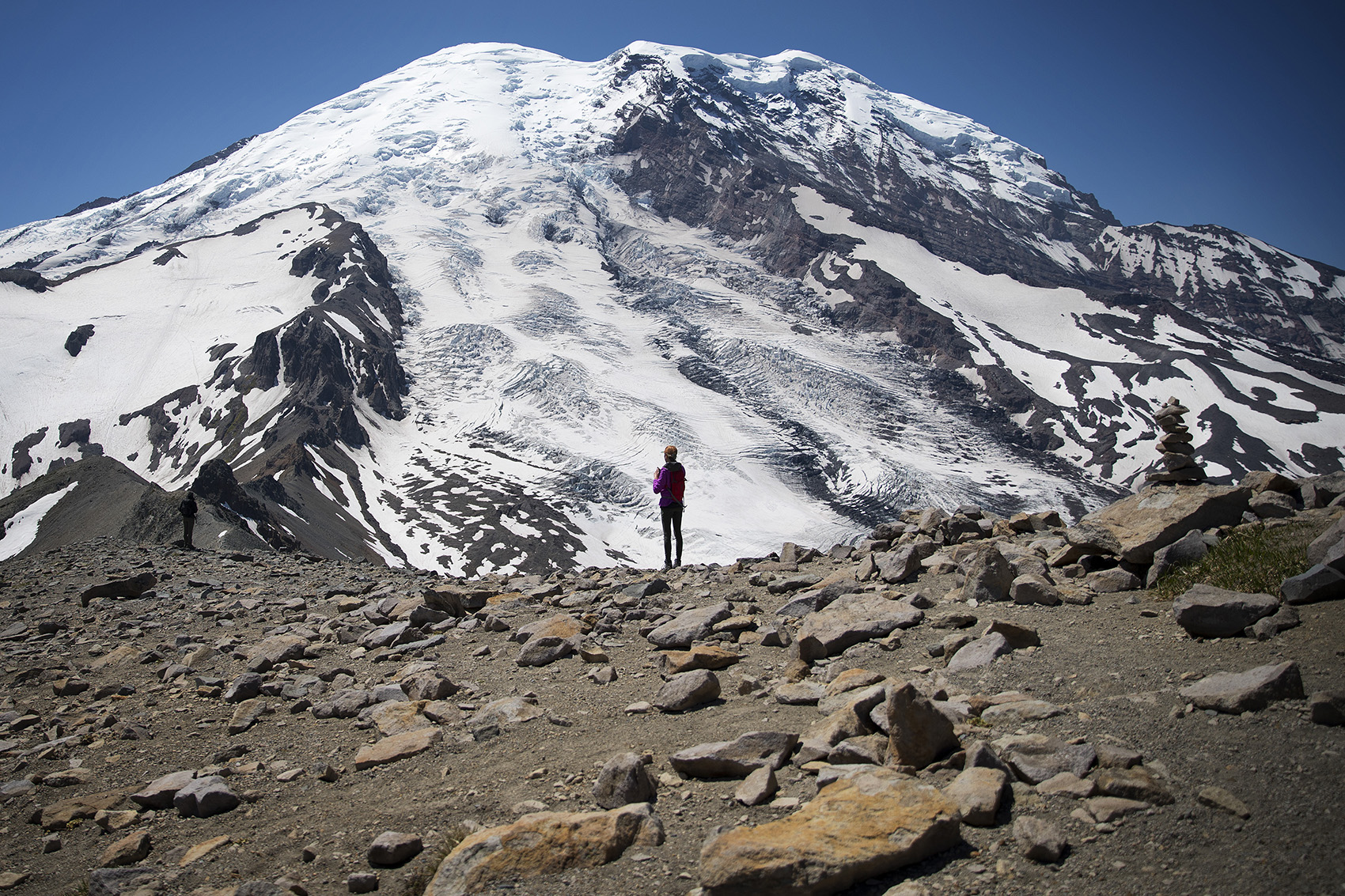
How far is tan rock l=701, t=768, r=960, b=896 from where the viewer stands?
336 cm

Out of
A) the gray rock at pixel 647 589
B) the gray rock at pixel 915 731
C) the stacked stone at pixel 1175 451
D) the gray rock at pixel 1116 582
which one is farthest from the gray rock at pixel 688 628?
→ the stacked stone at pixel 1175 451

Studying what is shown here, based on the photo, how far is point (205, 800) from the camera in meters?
5.32

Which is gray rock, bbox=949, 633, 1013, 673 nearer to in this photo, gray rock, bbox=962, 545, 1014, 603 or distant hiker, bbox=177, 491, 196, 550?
gray rock, bbox=962, 545, 1014, 603

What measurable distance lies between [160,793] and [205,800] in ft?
1.62

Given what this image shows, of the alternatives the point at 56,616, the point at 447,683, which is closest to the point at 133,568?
the point at 56,616

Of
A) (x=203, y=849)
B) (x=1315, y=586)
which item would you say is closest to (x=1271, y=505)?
(x=1315, y=586)

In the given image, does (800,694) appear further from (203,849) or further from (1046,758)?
(203,849)

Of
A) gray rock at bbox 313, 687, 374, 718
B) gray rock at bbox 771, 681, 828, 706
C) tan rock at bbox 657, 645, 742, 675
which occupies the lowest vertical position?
gray rock at bbox 313, 687, 374, 718

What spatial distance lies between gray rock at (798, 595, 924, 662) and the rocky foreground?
0.04m

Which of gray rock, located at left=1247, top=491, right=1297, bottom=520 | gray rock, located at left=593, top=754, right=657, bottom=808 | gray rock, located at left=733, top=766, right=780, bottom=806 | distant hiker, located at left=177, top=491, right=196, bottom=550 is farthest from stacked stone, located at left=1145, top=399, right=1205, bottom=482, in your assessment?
distant hiker, located at left=177, top=491, right=196, bottom=550

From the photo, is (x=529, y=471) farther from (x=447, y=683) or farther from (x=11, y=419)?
(x=447, y=683)

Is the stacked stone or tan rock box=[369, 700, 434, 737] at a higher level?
the stacked stone

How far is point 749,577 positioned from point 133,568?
1164cm

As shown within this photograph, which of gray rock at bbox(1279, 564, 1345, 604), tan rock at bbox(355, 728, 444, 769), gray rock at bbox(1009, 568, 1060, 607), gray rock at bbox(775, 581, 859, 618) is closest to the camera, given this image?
gray rock at bbox(1279, 564, 1345, 604)
